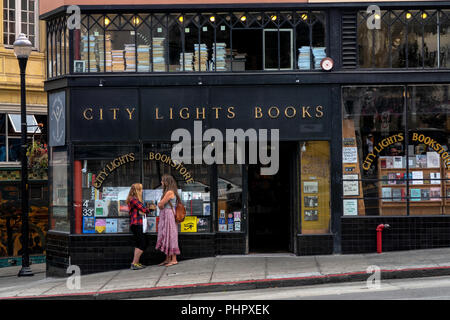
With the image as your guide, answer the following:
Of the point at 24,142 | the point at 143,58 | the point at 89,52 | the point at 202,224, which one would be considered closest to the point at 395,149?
the point at 202,224

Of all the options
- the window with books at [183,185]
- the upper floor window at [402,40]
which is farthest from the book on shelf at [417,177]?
the window with books at [183,185]

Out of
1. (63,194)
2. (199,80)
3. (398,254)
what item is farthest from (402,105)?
(63,194)

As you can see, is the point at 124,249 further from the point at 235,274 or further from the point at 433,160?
the point at 433,160

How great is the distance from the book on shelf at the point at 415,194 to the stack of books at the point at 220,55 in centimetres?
479

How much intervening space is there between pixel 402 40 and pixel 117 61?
6.14 meters

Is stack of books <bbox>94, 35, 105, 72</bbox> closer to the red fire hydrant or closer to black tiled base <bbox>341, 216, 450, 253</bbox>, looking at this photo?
black tiled base <bbox>341, 216, 450, 253</bbox>

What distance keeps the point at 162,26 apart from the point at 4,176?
7.15 m

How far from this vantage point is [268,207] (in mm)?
15914

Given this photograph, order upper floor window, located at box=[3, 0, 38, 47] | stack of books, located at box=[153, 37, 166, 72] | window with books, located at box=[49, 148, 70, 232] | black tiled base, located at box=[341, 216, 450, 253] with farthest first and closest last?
upper floor window, located at box=[3, 0, 38, 47], window with books, located at box=[49, 148, 70, 232], stack of books, located at box=[153, 37, 166, 72], black tiled base, located at box=[341, 216, 450, 253]

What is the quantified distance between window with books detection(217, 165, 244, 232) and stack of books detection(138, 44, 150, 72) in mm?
2723

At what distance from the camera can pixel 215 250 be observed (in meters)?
14.5

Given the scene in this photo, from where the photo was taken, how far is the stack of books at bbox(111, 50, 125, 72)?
48.2 ft

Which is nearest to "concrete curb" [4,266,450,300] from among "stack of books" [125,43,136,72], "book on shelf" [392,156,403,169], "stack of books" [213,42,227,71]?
"book on shelf" [392,156,403,169]

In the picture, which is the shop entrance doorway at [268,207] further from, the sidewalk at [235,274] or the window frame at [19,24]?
the window frame at [19,24]
